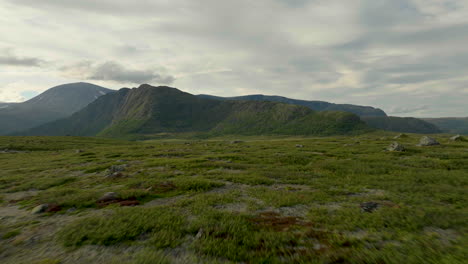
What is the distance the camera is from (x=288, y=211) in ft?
48.0

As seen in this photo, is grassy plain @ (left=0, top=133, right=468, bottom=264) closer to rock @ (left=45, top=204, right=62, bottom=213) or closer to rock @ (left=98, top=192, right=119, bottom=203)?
rock @ (left=45, top=204, right=62, bottom=213)

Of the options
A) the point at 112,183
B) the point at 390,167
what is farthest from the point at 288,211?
the point at 390,167

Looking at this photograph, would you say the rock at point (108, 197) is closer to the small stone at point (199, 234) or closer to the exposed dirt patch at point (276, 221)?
the small stone at point (199, 234)

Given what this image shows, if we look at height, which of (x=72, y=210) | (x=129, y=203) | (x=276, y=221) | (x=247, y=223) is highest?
(x=247, y=223)

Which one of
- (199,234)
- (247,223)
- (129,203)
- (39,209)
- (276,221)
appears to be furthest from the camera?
(129,203)

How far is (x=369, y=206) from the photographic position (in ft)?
47.8

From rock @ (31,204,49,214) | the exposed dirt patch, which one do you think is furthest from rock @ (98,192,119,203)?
the exposed dirt patch

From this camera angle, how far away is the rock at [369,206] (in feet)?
46.0

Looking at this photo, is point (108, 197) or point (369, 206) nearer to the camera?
point (369, 206)

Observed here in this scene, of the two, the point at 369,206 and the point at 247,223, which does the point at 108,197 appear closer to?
the point at 247,223

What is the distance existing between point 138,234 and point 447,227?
17671mm

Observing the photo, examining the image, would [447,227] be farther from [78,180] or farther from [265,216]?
[78,180]

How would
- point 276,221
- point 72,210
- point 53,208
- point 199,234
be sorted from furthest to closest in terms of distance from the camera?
point 53,208 < point 72,210 < point 276,221 < point 199,234

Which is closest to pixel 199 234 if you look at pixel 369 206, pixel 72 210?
pixel 72 210
